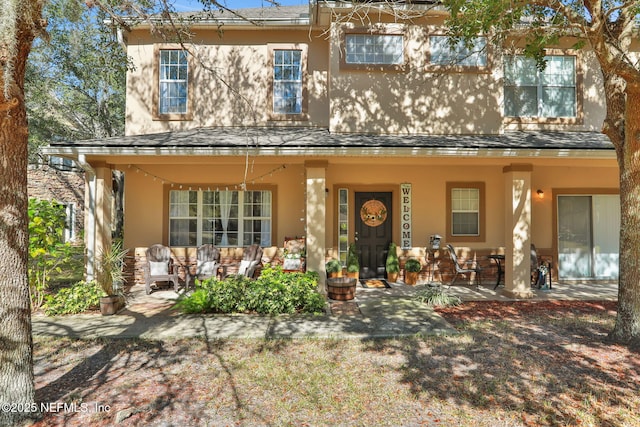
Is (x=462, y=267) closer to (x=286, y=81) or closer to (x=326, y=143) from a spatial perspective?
(x=326, y=143)

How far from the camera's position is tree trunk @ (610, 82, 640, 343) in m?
4.82

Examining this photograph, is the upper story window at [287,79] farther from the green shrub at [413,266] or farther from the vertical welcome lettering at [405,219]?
the green shrub at [413,266]

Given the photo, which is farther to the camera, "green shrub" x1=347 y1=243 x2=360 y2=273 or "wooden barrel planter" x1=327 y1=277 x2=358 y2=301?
"green shrub" x1=347 y1=243 x2=360 y2=273

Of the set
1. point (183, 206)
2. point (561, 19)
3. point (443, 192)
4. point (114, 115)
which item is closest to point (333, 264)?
point (443, 192)

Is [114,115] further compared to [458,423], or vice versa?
[114,115]

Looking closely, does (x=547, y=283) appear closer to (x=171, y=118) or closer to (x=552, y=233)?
(x=552, y=233)

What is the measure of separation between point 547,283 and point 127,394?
911cm

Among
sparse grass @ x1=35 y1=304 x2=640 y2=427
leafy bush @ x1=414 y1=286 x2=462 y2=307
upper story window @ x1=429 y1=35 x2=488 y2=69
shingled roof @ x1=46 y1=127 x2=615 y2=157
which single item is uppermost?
upper story window @ x1=429 y1=35 x2=488 y2=69

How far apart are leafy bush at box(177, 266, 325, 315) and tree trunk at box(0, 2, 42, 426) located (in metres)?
3.15

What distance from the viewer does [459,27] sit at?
6172 mm

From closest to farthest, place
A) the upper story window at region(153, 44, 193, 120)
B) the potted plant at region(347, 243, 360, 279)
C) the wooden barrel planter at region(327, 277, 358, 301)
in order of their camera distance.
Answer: the wooden barrel planter at region(327, 277, 358, 301)
the potted plant at region(347, 243, 360, 279)
the upper story window at region(153, 44, 193, 120)

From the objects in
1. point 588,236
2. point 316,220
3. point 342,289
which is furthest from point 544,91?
point 342,289

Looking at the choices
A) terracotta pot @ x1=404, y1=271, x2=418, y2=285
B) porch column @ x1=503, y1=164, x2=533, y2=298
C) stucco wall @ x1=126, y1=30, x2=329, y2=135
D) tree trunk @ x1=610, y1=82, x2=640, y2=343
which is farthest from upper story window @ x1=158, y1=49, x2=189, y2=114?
tree trunk @ x1=610, y1=82, x2=640, y2=343

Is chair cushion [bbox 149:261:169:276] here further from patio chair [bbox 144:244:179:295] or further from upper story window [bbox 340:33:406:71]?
upper story window [bbox 340:33:406:71]
